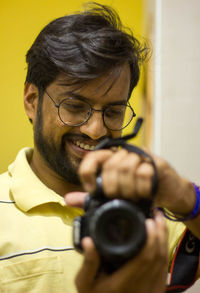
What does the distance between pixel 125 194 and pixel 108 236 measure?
62mm

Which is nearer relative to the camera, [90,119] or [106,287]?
[106,287]

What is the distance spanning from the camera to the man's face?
866mm

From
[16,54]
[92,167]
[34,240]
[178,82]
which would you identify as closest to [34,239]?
[34,240]

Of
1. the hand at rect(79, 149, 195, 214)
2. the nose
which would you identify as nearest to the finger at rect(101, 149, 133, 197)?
the hand at rect(79, 149, 195, 214)

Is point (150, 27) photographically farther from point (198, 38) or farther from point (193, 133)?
point (193, 133)

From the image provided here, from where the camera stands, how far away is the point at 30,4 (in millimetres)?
1755

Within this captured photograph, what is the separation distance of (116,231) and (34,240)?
0.34 m

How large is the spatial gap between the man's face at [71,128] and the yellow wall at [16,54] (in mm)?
763

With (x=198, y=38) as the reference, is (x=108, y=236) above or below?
below

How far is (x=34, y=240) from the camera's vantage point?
805mm

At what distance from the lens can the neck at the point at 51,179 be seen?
3.13 ft

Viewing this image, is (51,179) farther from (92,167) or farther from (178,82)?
(178,82)

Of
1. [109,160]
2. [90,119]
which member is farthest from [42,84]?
[109,160]

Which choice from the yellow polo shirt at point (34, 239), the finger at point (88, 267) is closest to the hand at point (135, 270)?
the finger at point (88, 267)
